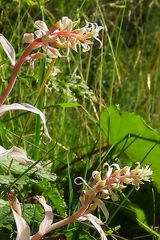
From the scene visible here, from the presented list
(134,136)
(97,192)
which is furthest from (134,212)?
(97,192)

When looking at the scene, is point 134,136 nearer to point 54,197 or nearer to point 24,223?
point 54,197

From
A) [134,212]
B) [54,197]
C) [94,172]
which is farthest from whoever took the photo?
[134,212]

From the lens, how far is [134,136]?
1.30 m

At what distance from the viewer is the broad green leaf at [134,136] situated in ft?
4.29

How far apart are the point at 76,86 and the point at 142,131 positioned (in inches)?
6.9

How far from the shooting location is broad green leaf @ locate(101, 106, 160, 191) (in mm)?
1308

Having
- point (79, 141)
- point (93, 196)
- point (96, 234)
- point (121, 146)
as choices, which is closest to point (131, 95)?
point (79, 141)

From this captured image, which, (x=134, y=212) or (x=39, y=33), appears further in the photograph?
(x=134, y=212)

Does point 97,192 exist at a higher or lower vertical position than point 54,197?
higher

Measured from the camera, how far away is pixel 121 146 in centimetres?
140

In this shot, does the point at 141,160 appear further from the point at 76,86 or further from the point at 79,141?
the point at 79,141

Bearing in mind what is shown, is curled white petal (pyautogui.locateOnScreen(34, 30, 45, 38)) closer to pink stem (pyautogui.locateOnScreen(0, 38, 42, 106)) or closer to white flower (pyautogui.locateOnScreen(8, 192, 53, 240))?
pink stem (pyautogui.locateOnScreen(0, 38, 42, 106))

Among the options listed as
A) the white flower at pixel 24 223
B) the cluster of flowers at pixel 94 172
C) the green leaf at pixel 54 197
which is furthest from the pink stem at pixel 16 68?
the green leaf at pixel 54 197

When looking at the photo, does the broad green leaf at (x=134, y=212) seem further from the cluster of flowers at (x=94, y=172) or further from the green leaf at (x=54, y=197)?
the cluster of flowers at (x=94, y=172)
